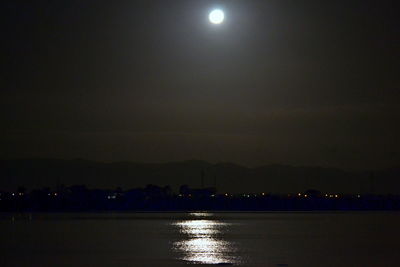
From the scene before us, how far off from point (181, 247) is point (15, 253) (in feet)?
57.3

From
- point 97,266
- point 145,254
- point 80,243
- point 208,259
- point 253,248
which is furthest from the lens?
point 80,243

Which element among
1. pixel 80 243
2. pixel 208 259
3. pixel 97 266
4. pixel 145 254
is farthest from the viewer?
pixel 80 243

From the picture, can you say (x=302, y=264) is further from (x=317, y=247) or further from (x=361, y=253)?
(x=317, y=247)

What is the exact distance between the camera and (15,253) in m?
68.7

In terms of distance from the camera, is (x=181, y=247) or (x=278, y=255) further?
(x=181, y=247)

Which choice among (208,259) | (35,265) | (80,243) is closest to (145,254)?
(208,259)

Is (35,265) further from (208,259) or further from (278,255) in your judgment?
(278,255)

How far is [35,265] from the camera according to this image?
190ft

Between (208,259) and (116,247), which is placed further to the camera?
(116,247)

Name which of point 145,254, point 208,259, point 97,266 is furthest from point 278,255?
point 97,266

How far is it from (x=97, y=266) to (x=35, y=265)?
4917 mm

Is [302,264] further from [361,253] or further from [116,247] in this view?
[116,247]

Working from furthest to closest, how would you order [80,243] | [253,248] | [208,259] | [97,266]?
[80,243] → [253,248] → [208,259] → [97,266]

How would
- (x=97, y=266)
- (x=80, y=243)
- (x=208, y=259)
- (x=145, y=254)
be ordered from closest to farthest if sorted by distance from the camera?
1. (x=97, y=266)
2. (x=208, y=259)
3. (x=145, y=254)
4. (x=80, y=243)
